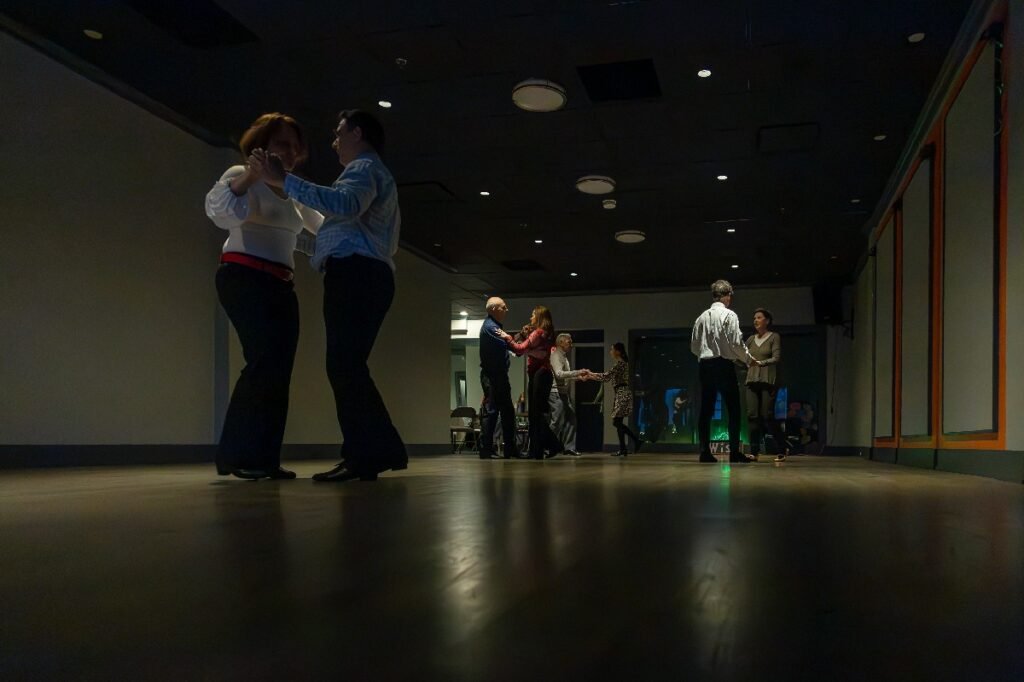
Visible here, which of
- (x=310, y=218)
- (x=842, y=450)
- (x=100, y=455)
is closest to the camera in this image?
(x=310, y=218)

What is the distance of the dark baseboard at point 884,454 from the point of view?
689 cm

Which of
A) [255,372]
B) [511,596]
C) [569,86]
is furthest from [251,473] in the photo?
[569,86]

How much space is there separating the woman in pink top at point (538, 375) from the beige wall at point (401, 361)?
2428 millimetres

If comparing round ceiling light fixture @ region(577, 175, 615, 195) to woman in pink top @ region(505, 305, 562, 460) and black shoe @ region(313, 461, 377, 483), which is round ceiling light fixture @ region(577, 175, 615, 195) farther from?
black shoe @ region(313, 461, 377, 483)

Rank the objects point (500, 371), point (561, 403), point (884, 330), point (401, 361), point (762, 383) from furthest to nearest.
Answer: point (401, 361) < point (561, 403) < point (884, 330) < point (762, 383) < point (500, 371)

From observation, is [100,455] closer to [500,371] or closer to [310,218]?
[500,371]

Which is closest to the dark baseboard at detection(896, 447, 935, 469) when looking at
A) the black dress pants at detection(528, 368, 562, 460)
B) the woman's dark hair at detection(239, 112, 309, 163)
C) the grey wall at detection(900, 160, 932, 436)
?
the grey wall at detection(900, 160, 932, 436)

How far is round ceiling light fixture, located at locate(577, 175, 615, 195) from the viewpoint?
7172 millimetres

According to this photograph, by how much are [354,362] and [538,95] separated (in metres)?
3.33

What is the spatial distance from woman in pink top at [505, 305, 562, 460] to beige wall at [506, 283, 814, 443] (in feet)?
21.3

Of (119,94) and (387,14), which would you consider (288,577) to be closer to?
(387,14)

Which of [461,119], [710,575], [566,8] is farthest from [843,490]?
[461,119]

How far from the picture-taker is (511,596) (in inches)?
26.4

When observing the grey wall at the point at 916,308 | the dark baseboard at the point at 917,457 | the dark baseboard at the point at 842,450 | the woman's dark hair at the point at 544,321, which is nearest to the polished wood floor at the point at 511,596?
the dark baseboard at the point at 917,457
